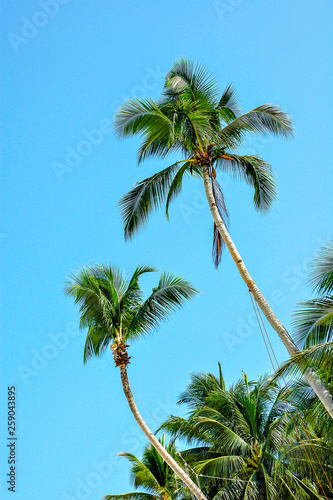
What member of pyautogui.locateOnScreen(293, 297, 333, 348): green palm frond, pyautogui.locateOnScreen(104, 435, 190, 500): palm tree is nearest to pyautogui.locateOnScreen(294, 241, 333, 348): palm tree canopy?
pyautogui.locateOnScreen(293, 297, 333, 348): green palm frond

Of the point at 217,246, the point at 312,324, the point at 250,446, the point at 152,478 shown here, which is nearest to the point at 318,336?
the point at 312,324

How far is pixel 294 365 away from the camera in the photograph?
7574 mm

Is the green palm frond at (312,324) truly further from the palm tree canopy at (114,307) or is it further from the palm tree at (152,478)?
the palm tree at (152,478)

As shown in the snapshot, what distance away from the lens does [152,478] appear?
18016 millimetres

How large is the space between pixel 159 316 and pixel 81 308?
2.01 metres

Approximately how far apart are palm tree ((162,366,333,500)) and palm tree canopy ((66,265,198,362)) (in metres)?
3.30

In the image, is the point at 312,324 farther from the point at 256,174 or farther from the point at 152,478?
the point at 152,478

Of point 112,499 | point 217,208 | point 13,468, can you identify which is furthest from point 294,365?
point 112,499

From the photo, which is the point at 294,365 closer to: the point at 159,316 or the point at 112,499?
the point at 159,316

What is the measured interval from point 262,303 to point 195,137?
14.6 feet

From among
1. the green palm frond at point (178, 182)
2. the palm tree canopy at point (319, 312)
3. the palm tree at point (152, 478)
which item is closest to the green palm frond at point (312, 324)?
the palm tree canopy at point (319, 312)

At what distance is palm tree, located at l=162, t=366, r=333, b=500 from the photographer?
1347 cm

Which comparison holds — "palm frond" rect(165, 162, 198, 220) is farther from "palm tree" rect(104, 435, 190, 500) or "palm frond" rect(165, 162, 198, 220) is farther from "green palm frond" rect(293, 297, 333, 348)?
"palm tree" rect(104, 435, 190, 500)

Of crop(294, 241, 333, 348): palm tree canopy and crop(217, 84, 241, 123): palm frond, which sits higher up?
crop(217, 84, 241, 123): palm frond
